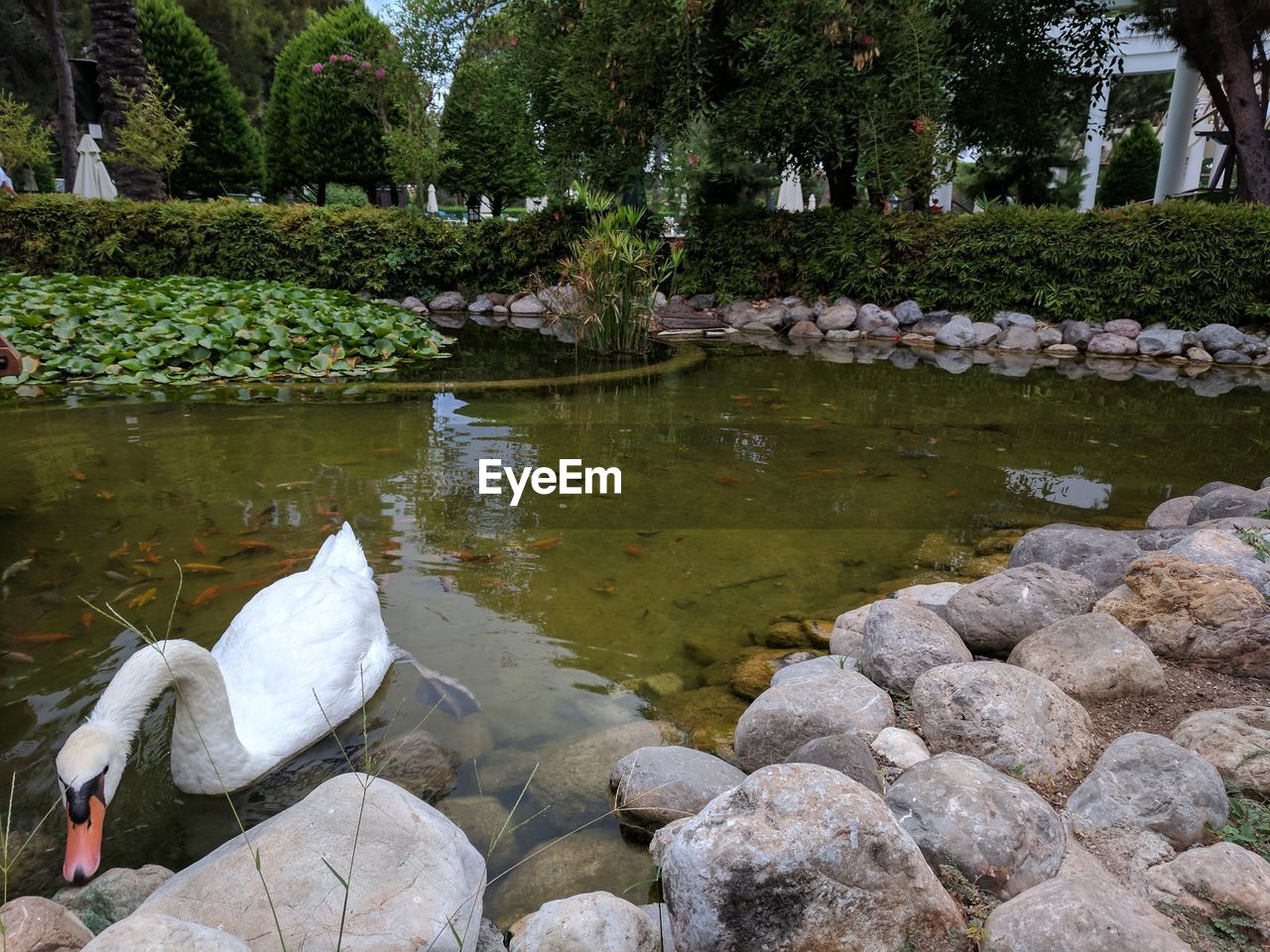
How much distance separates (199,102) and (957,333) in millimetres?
15446

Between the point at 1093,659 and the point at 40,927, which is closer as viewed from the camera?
the point at 40,927

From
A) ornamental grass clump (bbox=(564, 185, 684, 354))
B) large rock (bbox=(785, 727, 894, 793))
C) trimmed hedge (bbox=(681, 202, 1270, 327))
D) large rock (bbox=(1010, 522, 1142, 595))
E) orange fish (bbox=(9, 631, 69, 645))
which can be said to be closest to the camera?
large rock (bbox=(785, 727, 894, 793))

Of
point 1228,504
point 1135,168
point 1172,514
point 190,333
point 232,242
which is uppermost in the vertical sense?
point 1135,168

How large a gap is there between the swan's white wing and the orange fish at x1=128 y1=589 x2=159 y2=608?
678 mm

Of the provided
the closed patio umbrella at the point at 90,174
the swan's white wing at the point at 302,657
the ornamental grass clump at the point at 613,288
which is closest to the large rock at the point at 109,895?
the swan's white wing at the point at 302,657

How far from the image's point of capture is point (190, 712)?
7.15 ft

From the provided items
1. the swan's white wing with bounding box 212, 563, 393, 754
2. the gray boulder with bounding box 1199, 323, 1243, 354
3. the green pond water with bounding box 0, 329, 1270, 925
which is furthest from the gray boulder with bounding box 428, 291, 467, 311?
the swan's white wing with bounding box 212, 563, 393, 754

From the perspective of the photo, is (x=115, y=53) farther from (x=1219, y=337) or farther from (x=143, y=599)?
(x=1219, y=337)

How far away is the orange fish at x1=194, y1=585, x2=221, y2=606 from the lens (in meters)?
3.28

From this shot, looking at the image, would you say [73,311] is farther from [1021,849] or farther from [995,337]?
[995,337]

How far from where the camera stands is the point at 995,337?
949 cm

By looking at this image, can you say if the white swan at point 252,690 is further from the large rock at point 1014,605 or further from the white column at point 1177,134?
the white column at point 1177,134

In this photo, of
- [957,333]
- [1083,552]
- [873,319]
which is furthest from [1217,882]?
[873,319]

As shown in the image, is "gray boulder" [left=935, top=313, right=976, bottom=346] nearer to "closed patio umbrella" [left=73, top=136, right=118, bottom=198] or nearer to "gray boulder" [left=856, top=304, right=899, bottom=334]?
"gray boulder" [left=856, top=304, right=899, bottom=334]
